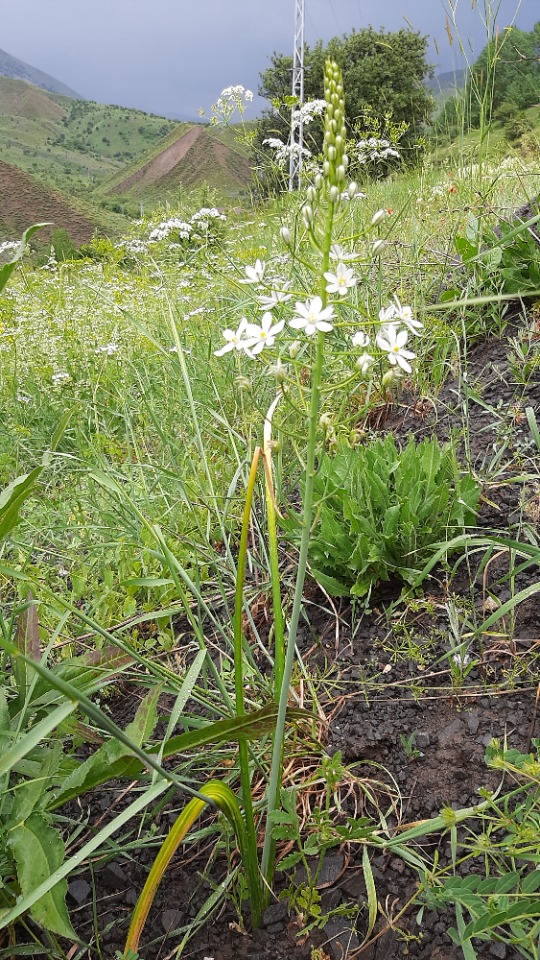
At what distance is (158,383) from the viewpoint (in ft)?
11.4

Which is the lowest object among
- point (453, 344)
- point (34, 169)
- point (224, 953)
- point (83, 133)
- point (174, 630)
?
point (224, 953)

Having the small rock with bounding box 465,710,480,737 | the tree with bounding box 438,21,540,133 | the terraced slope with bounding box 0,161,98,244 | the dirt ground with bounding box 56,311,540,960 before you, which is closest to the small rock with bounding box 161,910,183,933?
the dirt ground with bounding box 56,311,540,960

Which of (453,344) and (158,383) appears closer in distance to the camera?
(453,344)

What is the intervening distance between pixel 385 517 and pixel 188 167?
6870 centimetres

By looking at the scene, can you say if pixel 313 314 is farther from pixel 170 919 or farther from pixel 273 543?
pixel 170 919

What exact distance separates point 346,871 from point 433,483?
106cm

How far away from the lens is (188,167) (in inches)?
2437

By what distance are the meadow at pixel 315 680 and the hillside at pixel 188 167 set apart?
55014 millimetres

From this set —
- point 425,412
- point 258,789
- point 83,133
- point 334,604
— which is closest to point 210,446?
point 425,412

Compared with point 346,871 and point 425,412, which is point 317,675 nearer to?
point 346,871

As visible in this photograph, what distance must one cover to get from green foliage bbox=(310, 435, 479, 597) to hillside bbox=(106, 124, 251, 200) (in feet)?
182

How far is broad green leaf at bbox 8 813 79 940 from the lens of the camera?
1.02 meters

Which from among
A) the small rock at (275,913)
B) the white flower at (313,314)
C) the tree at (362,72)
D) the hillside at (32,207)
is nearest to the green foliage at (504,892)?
the small rock at (275,913)

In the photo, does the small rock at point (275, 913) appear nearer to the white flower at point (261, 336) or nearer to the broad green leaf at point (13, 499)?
the broad green leaf at point (13, 499)
